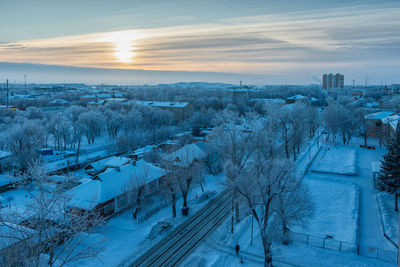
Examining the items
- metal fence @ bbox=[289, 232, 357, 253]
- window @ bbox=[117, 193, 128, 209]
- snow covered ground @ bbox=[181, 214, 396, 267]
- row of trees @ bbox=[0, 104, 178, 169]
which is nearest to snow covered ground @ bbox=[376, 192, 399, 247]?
metal fence @ bbox=[289, 232, 357, 253]

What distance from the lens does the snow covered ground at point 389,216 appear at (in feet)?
58.6

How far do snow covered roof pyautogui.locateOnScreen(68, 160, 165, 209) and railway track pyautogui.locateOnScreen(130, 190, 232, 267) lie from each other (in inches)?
202

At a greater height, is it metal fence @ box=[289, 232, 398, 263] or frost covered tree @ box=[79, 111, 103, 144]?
frost covered tree @ box=[79, 111, 103, 144]

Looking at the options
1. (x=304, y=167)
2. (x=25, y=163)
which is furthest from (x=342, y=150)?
(x=25, y=163)

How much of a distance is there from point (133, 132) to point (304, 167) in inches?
1145

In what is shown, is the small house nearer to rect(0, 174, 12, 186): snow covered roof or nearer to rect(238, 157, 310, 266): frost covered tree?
rect(238, 157, 310, 266): frost covered tree

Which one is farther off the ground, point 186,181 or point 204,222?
point 186,181

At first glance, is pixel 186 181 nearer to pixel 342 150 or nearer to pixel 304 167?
pixel 304 167

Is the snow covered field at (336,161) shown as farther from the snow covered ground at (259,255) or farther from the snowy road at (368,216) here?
the snow covered ground at (259,255)

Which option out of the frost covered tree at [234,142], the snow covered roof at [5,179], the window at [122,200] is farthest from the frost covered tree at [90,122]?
the window at [122,200]

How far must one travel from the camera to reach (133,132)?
5091 centimetres

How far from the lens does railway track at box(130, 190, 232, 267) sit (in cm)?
1612

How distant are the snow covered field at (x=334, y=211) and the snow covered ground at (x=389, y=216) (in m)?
1.62

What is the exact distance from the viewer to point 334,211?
72.4 ft
